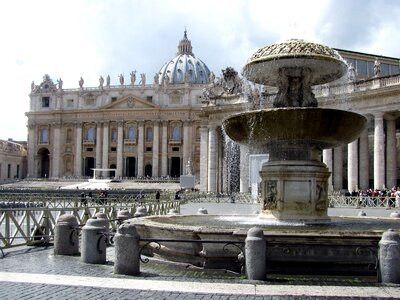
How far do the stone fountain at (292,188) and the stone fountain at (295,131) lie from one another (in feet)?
0.08

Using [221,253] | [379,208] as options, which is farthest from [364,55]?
[221,253]

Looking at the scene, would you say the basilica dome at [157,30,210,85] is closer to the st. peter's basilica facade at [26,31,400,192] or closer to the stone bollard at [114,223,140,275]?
the st. peter's basilica facade at [26,31,400,192]

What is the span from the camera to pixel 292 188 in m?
13.1

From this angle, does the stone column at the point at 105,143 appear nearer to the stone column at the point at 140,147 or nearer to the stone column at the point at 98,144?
the stone column at the point at 98,144

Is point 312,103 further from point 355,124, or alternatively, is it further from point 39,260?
point 39,260

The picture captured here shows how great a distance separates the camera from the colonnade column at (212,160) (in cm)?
5984

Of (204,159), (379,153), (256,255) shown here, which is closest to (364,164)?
(379,153)

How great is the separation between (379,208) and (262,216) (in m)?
25.0

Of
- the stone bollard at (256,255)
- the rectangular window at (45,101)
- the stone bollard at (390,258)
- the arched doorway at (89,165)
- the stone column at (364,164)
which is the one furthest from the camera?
the rectangular window at (45,101)

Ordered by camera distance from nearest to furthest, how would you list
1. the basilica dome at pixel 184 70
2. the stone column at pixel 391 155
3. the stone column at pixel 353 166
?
the stone column at pixel 391 155, the stone column at pixel 353 166, the basilica dome at pixel 184 70

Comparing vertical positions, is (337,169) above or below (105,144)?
below

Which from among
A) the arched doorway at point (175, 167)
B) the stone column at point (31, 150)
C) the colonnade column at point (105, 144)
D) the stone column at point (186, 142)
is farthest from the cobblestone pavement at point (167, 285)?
the stone column at point (31, 150)

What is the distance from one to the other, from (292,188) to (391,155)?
35.5 meters

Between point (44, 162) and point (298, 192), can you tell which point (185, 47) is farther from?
point (298, 192)
